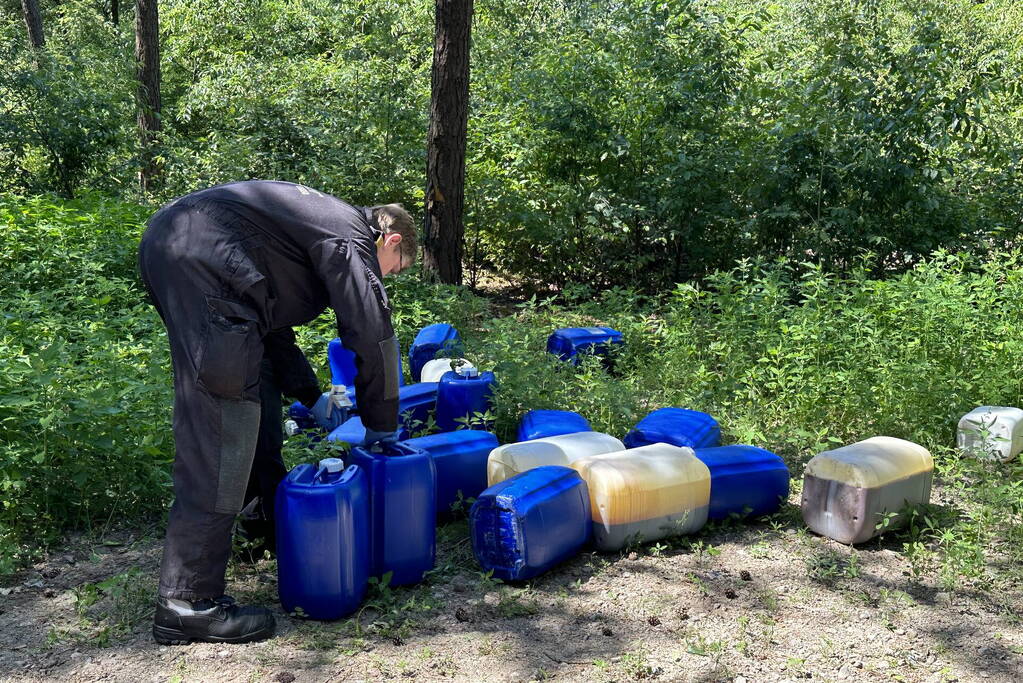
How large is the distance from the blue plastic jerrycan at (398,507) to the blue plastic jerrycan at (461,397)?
1.21 meters

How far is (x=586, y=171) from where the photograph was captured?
966 cm

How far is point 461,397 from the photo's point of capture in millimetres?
4699

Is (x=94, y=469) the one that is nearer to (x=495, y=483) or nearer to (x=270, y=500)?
(x=270, y=500)

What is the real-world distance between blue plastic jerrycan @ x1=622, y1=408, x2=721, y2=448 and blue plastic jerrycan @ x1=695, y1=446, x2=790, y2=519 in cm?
18

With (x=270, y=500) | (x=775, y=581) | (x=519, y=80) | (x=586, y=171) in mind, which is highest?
(x=519, y=80)

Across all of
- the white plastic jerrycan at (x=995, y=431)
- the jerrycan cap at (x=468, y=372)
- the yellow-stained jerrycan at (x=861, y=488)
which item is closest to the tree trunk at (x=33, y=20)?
the jerrycan cap at (x=468, y=372)

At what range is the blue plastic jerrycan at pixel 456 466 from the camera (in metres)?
4.04

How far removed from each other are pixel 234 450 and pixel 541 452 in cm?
137

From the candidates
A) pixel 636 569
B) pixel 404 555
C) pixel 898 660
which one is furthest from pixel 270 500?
pixel 898 660

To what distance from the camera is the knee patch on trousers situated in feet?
9.97

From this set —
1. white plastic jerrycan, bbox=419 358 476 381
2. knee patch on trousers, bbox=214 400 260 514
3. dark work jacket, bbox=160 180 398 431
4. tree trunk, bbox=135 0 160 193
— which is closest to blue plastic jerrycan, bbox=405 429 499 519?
dark work jacket, bbox=160 180 398 431

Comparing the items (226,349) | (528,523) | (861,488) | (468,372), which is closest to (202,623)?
(226,349)

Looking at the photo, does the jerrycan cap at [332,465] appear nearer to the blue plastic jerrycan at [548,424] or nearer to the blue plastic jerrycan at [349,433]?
the blue plastic jerrycan at [349,433]

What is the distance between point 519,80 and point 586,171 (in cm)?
118
